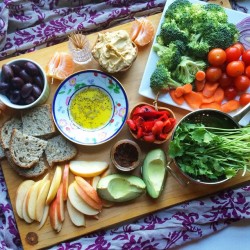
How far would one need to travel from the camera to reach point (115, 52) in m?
2.46

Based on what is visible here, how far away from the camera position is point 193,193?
250 centimetres

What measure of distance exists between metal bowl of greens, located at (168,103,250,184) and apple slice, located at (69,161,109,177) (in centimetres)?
39

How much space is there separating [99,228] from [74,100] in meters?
0.70

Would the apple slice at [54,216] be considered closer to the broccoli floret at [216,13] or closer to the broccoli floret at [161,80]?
the broccoli floret at [161,80]

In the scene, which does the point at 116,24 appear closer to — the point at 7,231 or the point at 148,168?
the point at 148,168

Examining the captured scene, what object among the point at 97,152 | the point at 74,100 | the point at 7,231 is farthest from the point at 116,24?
the point at 7,231

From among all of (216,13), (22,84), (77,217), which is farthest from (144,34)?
(77,217)

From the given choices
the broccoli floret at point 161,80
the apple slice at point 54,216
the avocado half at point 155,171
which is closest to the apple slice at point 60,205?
the apple slice at point 54,216

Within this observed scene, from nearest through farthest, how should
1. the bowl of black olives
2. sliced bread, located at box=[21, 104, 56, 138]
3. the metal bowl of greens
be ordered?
the metal bowl of greens, the bowl of black olives, sliced bread, located at box=[21, 104, 56, 138]

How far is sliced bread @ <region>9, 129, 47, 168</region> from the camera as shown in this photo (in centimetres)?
248

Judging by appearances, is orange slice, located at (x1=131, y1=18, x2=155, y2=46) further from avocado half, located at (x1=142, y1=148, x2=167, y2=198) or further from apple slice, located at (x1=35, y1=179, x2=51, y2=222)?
apple slice, located at (x1=35, y1=179, x2=51, y2=222)

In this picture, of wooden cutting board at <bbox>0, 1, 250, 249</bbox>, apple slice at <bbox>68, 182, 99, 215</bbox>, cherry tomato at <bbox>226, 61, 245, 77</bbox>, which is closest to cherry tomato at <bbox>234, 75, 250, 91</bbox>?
cherry tomato at <bbox>226, 61, 245, 77</bbox>

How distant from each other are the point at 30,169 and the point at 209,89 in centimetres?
105

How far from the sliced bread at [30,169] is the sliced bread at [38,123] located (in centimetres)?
15
